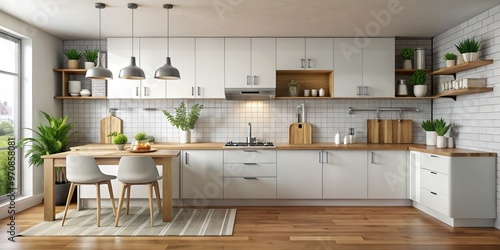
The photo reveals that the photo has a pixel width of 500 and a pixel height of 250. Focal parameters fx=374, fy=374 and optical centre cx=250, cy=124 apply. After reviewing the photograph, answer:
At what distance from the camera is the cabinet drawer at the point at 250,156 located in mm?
5266

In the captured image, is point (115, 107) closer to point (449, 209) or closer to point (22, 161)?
point (22, 161)

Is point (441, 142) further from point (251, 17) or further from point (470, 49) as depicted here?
point (251, 17)

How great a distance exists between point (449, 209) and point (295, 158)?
1.97m

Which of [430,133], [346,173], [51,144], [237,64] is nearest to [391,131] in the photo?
[430,133]

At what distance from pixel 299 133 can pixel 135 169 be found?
2.64 meters

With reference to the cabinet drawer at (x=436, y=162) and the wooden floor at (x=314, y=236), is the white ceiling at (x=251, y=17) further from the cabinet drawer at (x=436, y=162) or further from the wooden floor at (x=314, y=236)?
the wooden floor at (x=314, y=236)

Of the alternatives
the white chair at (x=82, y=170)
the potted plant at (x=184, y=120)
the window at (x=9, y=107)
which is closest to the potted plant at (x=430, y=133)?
the potted plant at (x=184, y=120)

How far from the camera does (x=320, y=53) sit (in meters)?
5.58

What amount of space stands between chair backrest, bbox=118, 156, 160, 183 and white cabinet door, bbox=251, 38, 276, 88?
2.11 meters

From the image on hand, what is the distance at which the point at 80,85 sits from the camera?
580 cm

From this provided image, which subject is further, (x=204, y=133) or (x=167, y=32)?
(x=204, y=133)

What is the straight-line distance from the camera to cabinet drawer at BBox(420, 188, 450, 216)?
4.27 m

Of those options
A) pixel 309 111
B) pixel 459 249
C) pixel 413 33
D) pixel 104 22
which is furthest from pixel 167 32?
pixel 459 249

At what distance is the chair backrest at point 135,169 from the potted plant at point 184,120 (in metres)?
1.54
